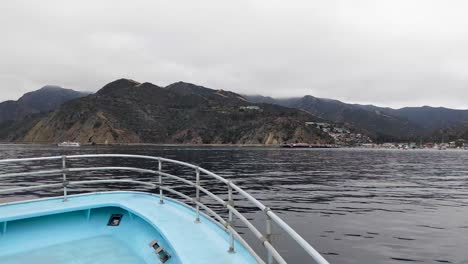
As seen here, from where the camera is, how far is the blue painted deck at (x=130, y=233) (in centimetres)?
557

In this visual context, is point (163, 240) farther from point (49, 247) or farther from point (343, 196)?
point (343, 196)

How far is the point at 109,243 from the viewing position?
23.8 feet

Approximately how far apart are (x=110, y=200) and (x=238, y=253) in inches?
167

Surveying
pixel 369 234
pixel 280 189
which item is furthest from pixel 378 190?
pixel 369 234

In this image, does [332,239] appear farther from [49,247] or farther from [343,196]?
[343,196]

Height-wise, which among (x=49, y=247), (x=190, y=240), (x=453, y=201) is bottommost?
(x=453, y=201)

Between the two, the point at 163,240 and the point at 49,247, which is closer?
the point at 163,240

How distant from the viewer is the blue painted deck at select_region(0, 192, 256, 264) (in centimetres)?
557

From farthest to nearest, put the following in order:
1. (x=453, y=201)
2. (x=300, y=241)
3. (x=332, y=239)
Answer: (x=453, y=201) < (x=332, y=239) < (x=300, y=241)

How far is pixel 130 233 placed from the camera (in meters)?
7.61

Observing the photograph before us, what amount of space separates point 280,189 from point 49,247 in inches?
1081

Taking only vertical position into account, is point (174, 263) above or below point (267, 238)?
below

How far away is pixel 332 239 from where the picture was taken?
16078 mm

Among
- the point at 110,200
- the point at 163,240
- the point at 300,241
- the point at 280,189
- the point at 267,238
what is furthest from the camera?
the point at 280,189
